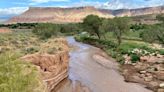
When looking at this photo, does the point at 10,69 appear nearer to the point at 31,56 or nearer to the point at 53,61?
the point at 31,56

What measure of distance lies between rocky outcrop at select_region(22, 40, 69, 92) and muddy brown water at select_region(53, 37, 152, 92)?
0.91 metres

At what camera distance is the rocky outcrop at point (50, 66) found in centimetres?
3497

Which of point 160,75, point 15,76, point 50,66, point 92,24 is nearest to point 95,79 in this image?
point 50,66

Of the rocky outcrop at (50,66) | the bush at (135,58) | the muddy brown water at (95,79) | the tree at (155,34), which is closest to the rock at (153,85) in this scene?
the muddy brown water at (95,79)

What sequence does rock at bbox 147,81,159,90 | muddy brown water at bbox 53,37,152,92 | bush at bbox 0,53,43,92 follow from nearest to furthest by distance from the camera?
bush at bbox 0,53,43,92
muddy brown water at bbox 53,37,152,92
rock at bbox 147,81,159,90

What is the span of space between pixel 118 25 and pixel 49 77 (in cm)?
3844

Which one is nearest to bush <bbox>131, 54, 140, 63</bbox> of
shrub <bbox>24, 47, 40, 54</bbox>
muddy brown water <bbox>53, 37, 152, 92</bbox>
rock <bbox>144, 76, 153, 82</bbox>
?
muddy brown water <bbox>53, 37, 152, 92</bbox>

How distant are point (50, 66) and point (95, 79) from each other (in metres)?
7.10

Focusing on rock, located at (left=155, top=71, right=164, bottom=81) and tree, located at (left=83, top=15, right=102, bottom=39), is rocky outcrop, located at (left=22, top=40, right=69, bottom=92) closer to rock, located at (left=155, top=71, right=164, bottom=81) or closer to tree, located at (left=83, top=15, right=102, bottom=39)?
rock, located at (left=155, top=71, right=164, bottom=81)

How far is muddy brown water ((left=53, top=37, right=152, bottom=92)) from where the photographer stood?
36.5 m

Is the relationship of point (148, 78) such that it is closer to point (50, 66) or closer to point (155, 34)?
point (50, 66)

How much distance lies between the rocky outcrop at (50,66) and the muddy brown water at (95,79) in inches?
35.9

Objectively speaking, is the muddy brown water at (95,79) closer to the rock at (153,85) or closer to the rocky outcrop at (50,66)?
the rock at (153,85)

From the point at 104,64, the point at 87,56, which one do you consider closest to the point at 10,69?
the point at 104,64
